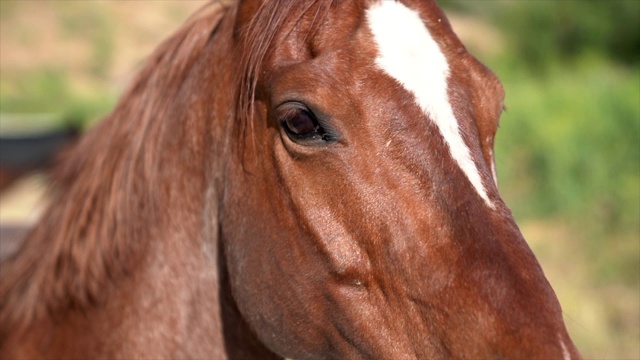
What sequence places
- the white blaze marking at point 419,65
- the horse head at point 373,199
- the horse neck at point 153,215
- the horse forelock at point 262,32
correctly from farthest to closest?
the horse neck at point 153,215 < the horse forelock at point 262,32 < the white blaze marking at point 419,65 < the horse head at point 373,199

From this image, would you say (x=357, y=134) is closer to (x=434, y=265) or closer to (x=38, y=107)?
(x=434, y=265)

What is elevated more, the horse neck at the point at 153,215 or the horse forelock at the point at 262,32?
the horse forelock at the point at 262,32

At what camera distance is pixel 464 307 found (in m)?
1.52

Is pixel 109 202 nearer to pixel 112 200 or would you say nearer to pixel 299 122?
pixel 112 200

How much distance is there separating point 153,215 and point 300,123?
646 mm

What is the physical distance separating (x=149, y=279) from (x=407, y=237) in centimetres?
87

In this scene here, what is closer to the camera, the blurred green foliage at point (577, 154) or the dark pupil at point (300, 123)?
the dark pupil at point (300, 123)

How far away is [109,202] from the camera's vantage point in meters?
2.24

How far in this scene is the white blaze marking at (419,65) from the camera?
5.46ft

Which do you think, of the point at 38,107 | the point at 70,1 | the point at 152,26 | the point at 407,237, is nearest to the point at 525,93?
the point at 38,107

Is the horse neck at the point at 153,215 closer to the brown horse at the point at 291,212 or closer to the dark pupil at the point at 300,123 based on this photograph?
the brown horse at the point at 291,212

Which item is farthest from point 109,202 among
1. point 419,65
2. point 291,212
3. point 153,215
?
point 419,65

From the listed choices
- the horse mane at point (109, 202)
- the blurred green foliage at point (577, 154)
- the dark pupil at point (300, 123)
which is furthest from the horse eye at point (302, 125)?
the blurred green foliage at point (577, 154)

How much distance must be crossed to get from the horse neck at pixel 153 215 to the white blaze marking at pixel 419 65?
477mm
